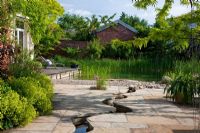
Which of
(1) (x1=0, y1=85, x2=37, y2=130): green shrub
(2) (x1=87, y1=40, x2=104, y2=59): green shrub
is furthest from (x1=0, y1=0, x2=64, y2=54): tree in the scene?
(2) (x1=87, y1=40, x2=104, y2=59): green shrub

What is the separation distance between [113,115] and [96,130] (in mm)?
1481

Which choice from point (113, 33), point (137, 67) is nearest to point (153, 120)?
point (137, 67)

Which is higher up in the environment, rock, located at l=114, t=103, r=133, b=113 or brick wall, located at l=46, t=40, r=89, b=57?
brick wall, located at l=46, t=40, r=89, b=57

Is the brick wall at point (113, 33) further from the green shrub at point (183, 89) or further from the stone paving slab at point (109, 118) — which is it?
the stone paving slab at point (109, 118)

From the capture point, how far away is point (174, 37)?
1126cm

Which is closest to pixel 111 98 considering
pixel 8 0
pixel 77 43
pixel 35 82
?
pixel 35 82

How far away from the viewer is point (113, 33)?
123 ft

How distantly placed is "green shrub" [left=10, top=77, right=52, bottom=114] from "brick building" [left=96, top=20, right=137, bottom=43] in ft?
93.9

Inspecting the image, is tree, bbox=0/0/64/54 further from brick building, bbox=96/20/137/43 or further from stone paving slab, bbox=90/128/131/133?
brick building, bbox=96/20/137/43

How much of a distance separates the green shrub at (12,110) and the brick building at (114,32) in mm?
29814

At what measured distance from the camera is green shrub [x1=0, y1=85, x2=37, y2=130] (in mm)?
6741

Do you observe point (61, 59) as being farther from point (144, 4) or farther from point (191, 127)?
point (191, 127)

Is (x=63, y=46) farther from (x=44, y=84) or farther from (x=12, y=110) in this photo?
(x=12, y=110)

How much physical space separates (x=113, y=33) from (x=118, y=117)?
1169 inches
